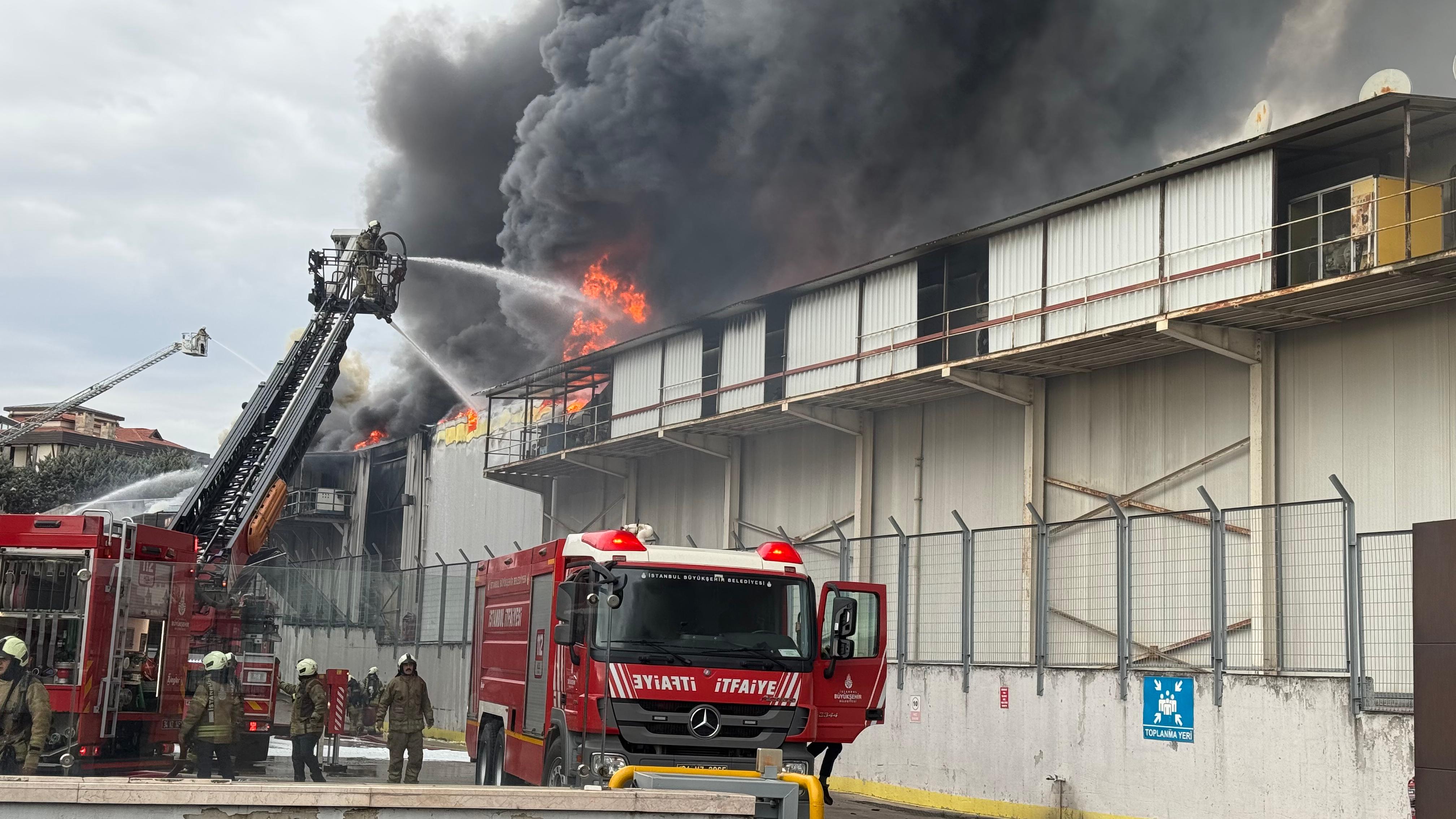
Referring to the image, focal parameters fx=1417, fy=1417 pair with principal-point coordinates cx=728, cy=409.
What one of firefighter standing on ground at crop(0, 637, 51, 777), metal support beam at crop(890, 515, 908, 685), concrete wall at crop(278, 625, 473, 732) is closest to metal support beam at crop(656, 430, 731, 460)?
concrete wall at crop(278, 625, 473, 732)

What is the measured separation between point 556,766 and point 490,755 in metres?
3.43

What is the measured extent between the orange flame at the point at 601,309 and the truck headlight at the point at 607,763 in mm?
37485

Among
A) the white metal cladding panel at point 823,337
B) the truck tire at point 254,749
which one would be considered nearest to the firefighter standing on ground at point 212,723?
the truck tire at point 254,749

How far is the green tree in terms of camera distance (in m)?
56.1

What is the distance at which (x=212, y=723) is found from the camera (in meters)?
15.6

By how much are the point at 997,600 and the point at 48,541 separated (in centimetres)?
1216

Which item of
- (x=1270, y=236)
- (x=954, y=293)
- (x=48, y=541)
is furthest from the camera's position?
(x=954, y=293)

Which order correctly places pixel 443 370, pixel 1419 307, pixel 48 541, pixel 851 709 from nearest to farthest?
pixel 851 709
pixel 48 541
pixel 1419 307
pixel 443 370

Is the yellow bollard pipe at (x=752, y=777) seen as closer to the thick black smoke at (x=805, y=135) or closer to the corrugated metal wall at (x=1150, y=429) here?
the corrugated metal wall at (x=1150, y=429)

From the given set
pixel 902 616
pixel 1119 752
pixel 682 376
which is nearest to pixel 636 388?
pixel 682 376

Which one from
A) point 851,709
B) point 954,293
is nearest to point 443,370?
point 954,293

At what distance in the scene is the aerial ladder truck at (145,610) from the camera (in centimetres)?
1516

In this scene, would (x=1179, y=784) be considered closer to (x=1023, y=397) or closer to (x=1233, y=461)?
(x=1233, y=461)

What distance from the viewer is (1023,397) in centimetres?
2425
